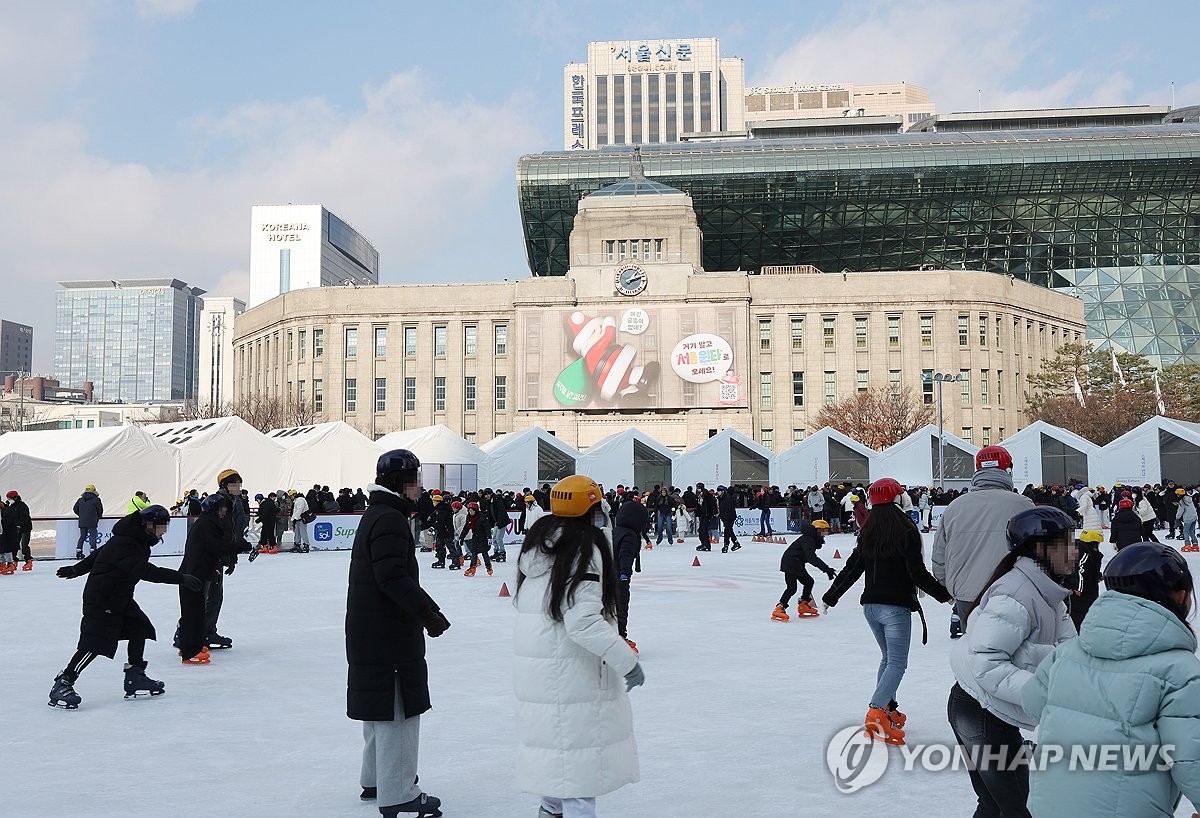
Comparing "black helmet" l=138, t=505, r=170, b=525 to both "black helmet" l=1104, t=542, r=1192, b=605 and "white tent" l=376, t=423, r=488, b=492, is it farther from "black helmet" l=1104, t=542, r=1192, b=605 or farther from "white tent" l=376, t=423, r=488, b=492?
"white tent" l=376, t=423, r=488, b=492

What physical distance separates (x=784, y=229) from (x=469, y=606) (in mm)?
72833

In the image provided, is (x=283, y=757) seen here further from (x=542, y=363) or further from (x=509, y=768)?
(x=542, y=363)

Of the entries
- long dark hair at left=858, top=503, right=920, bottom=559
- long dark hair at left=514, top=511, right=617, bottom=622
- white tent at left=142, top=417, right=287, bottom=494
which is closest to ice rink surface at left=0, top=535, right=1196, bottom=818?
long dark hair at left=858, top=503, right=920, bottom=559

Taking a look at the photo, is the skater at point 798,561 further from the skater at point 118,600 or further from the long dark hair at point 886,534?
the skater at point 118,600

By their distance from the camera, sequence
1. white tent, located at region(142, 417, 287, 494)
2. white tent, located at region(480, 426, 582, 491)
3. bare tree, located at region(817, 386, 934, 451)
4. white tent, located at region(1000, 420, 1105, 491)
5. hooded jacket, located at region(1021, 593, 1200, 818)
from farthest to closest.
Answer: bare tree, located at region(817, 386, 934, 451)
white tent, located at region(480, 426, 582, 491)
white tent, located at region(1000, 420, 1105, 491)
white tent, located at region(142, 417, 287, 494)
hooded jacket, located at region(1021, 593, 1200, 818)

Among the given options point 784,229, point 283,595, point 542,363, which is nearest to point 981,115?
point 784,229

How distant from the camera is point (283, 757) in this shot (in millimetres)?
6133

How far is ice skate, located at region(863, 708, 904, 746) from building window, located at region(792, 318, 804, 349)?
64564 millimetres

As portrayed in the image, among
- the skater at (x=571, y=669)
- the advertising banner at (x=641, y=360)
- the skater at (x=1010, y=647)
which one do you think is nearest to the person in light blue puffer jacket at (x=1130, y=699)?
the skater at (x=1010, y=647)

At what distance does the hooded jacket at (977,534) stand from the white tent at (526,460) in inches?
1187

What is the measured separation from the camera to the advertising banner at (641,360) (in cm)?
6494

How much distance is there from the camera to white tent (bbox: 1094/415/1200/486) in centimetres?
3453

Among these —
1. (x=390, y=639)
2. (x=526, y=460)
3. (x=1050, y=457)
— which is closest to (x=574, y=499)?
(x=390, y=639)

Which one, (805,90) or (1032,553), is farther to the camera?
(805,90)
